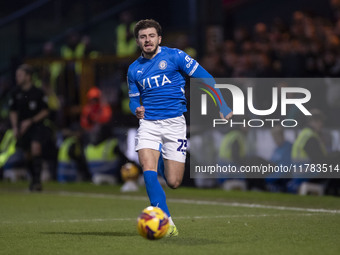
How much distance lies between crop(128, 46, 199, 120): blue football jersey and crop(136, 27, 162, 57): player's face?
12 cm

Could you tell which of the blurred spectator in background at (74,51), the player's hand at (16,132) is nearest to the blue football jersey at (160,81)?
A: the player's hand at (16,132)

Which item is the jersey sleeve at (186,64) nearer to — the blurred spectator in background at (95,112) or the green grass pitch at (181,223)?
the green grass pitch at (181,223)

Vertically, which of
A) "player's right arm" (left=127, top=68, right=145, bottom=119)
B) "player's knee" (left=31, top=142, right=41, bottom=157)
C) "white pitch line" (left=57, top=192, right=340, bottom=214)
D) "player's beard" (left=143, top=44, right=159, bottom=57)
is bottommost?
"white pitch line" (left=57, top=192, right=340, bottom=214)

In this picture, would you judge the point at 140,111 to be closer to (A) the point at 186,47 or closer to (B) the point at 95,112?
(B) the point at 95,112

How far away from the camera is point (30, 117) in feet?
49.3

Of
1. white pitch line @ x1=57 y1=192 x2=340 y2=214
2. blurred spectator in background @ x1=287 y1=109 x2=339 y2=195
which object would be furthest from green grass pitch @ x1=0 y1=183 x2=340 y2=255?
blurred spectator in background @ x1=287 y1=109 x2=339 y2=195

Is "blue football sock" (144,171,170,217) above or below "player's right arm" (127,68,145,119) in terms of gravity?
below

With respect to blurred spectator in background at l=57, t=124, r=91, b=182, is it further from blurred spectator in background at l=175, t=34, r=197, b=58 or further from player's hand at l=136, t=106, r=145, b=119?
player's hand at l=136, t=106, r=145, b=119

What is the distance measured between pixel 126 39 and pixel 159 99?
11543 millimetres

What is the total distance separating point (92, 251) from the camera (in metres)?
6.91

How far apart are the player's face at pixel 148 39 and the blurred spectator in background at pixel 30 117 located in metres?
6.92

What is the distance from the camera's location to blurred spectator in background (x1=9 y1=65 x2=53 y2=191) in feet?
48.8

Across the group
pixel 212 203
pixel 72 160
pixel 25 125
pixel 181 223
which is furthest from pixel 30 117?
pixel 181 223

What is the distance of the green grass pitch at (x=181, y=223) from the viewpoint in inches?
280
